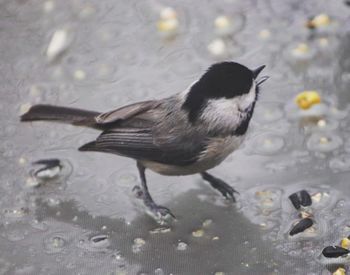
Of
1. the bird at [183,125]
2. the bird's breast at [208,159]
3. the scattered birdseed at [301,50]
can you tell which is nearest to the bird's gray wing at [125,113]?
the bird at [183,125]

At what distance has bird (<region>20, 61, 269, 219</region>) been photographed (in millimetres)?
3219

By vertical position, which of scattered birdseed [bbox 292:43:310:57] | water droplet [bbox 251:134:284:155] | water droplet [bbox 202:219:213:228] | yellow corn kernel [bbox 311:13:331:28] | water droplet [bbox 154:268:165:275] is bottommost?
water droplet [bbox 154:268:165:275]

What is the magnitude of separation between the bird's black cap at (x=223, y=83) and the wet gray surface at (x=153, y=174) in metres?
0.55

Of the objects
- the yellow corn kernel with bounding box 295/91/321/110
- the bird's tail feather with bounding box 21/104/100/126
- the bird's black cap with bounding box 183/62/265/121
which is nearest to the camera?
the bird's black cap with bounding box 183/62/265/121

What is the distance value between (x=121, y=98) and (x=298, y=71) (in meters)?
0.93

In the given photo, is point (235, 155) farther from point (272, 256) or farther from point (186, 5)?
point (186, 5)

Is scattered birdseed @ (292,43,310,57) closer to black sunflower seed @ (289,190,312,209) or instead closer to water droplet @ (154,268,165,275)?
black sunflower seed @ (289,190,312,209)

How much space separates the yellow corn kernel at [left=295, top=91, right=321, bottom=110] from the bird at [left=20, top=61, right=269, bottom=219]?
0.60 meters

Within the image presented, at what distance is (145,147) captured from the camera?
134 inches

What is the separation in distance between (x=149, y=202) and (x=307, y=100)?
994 millimetres

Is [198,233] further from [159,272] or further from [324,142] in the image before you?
[324,142]

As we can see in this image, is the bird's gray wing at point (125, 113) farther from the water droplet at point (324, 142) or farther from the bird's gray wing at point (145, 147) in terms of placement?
the water droplet at point (324, 142)

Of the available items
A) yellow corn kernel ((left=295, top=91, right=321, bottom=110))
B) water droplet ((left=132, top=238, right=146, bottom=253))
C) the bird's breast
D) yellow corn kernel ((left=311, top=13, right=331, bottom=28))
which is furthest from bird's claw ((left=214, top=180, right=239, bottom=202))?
yellow corn kernel ((left=311, top=13, right=331, bottom=28))

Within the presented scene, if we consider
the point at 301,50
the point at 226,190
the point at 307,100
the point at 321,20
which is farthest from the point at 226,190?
the point at 321,20
